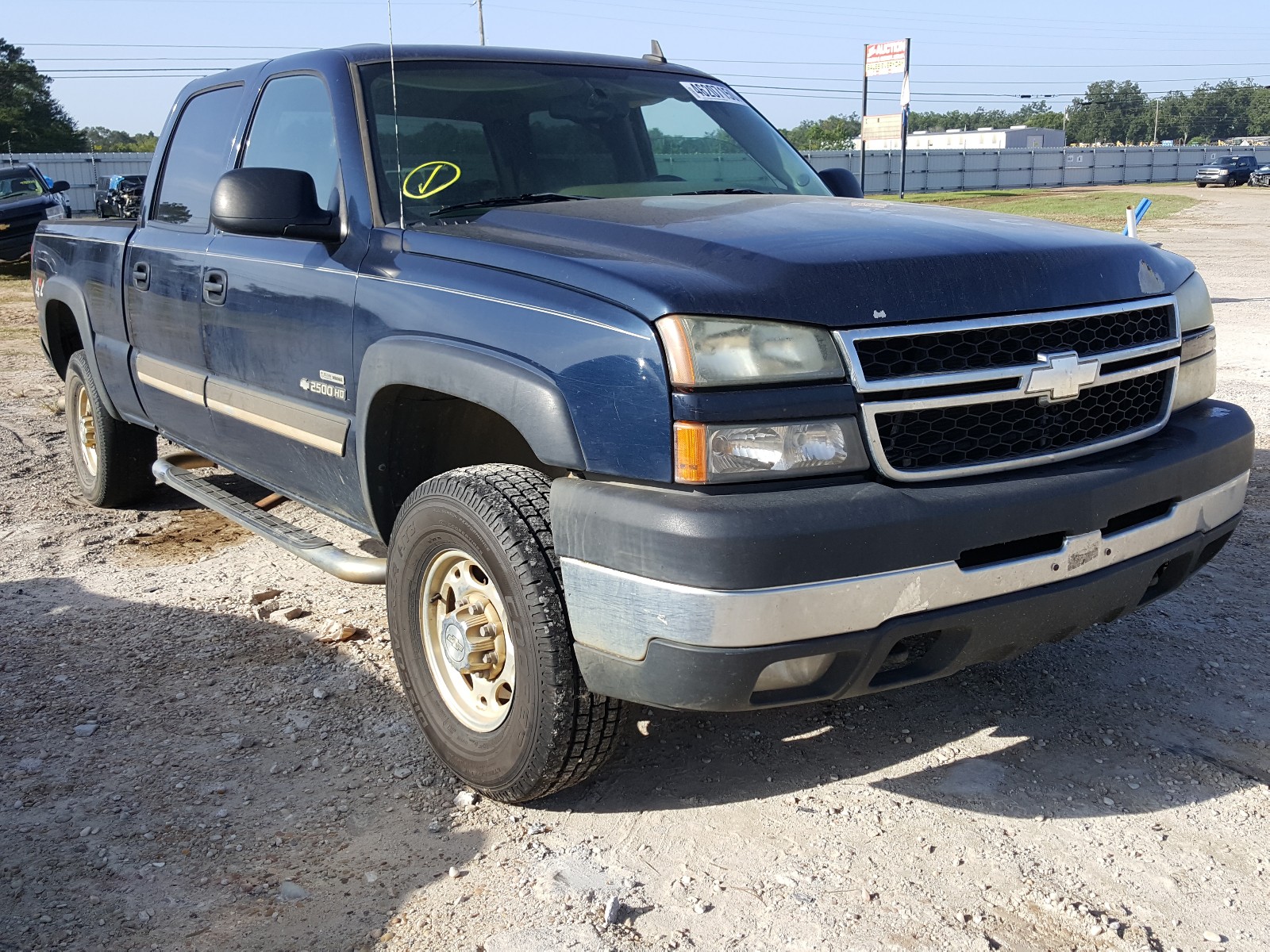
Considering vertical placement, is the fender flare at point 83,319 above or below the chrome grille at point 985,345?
below

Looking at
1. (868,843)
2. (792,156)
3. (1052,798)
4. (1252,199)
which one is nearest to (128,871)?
(868,843)

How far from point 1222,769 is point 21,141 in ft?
225

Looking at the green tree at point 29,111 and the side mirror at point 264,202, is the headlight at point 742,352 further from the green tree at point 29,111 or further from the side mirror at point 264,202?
the green tree at point 29,111

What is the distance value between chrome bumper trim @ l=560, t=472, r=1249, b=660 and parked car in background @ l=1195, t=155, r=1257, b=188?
56.4m

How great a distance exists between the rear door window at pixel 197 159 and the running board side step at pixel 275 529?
1.02 metres

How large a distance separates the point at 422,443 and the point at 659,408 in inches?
48.7

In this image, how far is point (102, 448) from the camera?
225 inches

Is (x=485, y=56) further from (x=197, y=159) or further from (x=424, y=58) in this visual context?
(x=197, y=159)

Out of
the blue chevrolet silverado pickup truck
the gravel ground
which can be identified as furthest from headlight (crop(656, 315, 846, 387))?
the gravel ground

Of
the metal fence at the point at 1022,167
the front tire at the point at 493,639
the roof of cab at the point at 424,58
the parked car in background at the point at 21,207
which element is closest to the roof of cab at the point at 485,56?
the roof of cab at the point at 424,58

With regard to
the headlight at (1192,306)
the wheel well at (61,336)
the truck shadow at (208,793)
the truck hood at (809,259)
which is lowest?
the truck shadow at (208,793)

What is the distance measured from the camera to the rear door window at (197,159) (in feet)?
14.3

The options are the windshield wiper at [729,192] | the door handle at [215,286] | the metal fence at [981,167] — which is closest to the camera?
the windshield wiper at [729,192]

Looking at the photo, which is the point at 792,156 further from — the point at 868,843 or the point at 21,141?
the point at 21,141
